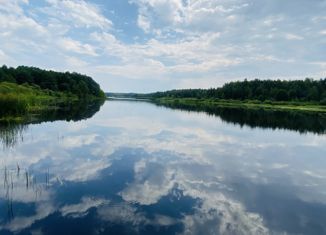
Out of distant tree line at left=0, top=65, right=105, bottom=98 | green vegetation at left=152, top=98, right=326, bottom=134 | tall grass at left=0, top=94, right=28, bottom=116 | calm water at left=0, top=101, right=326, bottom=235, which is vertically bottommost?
green vegetation at left=152, top=98, right=326, bottom=134

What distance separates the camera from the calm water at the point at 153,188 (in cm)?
927

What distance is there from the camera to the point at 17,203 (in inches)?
403

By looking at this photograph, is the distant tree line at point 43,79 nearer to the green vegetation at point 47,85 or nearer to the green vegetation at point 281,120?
the green vegetation at point 47,85

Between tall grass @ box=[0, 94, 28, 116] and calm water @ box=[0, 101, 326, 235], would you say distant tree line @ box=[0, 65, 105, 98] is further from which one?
calm water @ box=[0, 101, 326, 235]

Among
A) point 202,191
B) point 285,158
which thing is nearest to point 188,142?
point 285,158

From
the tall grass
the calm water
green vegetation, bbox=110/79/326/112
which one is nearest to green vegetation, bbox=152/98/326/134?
the calm water

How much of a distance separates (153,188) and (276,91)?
12276cm

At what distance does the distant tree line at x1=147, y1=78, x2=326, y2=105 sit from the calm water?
97636 mm

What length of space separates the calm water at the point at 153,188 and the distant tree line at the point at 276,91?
9764 centimetres

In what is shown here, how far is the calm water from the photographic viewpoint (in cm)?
927

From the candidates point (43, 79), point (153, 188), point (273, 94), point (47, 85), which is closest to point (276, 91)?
point (273, 94)

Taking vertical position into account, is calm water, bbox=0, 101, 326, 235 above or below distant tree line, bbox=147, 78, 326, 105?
below

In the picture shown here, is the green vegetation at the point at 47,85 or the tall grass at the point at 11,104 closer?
the tall grass at the point at 11,104

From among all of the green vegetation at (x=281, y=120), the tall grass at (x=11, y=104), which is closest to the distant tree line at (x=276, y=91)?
the green vegetation at (x=281, y=120)
